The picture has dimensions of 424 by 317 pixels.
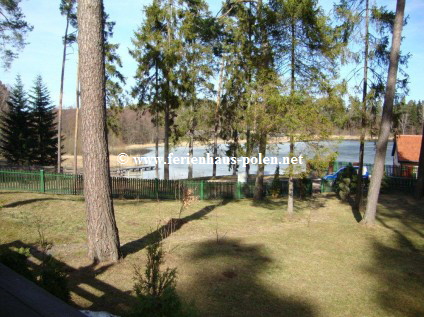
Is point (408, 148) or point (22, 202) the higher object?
point (408, 148)

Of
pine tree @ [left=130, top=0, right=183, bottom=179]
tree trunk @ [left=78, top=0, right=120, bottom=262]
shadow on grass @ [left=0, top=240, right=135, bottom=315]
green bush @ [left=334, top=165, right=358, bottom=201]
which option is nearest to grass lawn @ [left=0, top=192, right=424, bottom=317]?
shadow on grass @ [left=0, top=240, right=135, bottom=315]

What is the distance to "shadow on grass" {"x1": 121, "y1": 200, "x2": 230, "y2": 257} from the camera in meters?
8.49

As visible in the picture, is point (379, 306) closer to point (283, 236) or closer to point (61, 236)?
point (283, 236)

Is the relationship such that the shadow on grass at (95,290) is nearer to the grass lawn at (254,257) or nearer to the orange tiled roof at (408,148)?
the grass lawn at (254,257)

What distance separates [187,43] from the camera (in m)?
21.6

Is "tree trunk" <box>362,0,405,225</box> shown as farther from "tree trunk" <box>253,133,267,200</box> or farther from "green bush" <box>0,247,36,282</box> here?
"green bush" <box>0,247,36,282</box>

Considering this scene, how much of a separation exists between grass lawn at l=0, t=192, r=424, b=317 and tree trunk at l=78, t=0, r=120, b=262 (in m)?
0.73

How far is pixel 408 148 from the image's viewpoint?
103 ft

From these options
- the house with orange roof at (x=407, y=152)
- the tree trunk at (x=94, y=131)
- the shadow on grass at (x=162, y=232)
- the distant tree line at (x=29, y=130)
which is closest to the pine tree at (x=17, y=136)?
the distant tree line at (x=29, y=130)

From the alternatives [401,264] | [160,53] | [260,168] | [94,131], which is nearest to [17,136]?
[160,53]

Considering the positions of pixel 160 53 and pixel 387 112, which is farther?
pixel 160 53

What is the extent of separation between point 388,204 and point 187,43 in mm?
15345

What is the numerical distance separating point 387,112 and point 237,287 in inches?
359

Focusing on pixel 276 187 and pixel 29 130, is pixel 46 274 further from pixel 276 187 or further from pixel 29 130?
pixel 29 130
